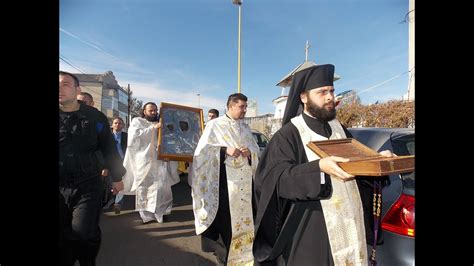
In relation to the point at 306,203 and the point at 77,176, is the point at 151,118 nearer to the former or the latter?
the point at 77,176

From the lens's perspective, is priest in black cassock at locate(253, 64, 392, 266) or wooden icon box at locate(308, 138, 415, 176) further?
priest in black cassock at locate(253, 64, 392, 266)

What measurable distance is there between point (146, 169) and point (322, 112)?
3764mm

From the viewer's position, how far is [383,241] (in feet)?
6.61

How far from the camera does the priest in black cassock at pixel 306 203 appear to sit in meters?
1.78

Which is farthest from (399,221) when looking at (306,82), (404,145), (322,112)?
(306,82)

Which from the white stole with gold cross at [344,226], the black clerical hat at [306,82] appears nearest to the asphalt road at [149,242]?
the white stole with gold cross at [344,226]

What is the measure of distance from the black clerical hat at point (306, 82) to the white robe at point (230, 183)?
141 centimetres

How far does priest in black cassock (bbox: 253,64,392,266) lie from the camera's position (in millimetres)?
1784

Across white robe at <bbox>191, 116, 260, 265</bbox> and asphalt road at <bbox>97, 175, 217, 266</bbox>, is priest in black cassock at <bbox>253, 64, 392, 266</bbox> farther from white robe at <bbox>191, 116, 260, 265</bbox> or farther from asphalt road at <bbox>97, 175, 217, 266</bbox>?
asphalt road at <bbox>97, 175, 217, 266</bbox>

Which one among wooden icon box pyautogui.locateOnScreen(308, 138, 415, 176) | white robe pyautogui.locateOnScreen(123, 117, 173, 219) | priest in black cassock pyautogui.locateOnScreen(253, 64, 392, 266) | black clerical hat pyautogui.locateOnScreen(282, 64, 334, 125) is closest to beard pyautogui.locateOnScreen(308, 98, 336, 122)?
priest in black cassock pyautogui.locateOnScreen(253, 64, 392, 266)

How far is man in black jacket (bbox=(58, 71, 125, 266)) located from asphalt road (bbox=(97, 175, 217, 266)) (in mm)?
1249

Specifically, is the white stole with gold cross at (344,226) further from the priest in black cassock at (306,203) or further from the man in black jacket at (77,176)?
the man in black jacket at (77,176)
